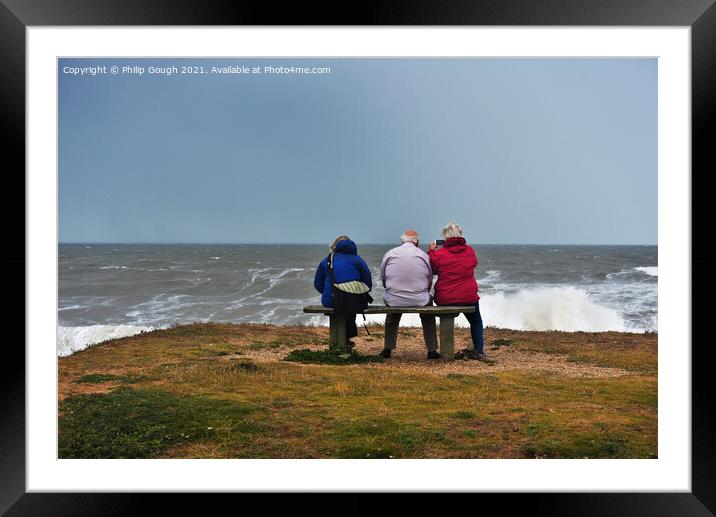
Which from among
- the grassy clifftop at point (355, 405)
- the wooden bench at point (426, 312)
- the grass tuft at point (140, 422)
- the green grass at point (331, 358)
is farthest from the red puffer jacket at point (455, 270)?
the grass tuft at point (140, 422)

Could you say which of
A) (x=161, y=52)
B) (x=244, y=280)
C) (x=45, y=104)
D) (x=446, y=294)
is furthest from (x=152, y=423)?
(x=244, y=280)

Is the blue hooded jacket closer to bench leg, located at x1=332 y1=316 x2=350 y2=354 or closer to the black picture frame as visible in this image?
bench leg, located at x1=332 y1=316 x2=350 y2=354

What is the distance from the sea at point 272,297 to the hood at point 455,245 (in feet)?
14.7

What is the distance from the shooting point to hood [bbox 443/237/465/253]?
7.07 metres

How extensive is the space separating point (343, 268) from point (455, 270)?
141 cm

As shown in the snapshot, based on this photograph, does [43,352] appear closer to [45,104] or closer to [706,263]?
[45,104]

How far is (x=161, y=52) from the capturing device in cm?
484

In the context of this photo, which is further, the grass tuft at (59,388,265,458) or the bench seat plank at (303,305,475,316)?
the bench seat plank at (303,305,475,316)

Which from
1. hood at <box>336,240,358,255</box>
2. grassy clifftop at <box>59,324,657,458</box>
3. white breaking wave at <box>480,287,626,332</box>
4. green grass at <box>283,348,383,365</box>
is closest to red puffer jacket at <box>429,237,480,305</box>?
grassy clifftop at <box>59,324,657,458</box>

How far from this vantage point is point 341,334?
7.48 metres

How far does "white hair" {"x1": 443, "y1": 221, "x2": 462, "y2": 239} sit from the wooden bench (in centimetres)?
90

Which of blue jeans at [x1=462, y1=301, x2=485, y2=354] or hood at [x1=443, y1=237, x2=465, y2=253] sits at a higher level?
hood at [x1=443, y1=237, x2=465, y2=253]

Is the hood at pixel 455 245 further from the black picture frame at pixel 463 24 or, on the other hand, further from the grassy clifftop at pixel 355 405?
the black picture frame at pixel 463 24

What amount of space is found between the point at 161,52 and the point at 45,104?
103 cm
